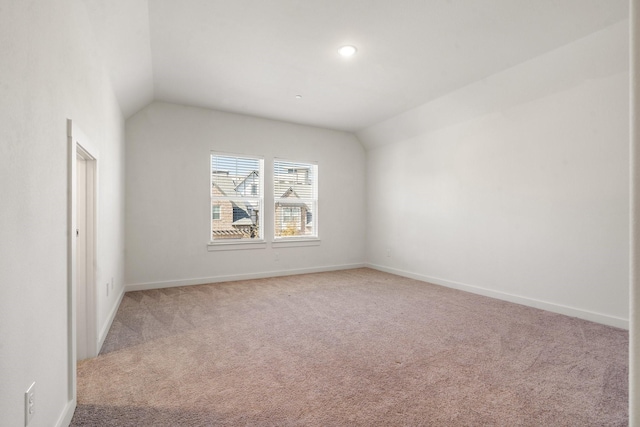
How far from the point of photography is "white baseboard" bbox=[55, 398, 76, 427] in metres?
1.66

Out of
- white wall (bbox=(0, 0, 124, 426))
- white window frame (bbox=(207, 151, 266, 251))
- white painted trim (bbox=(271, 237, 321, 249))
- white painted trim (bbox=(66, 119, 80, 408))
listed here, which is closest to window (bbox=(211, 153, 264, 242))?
white window frame (bbox=(207, 151, 266, 251))

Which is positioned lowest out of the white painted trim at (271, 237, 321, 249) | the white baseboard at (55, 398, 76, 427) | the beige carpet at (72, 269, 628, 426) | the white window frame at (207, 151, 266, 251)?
the beige carpet at (72, 269, 628, 426)

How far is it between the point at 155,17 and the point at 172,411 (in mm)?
2916

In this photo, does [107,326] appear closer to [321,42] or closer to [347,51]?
[321,42]

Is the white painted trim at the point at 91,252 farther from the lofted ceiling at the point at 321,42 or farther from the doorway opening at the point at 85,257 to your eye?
the lofted ceiling at the point at 321,42

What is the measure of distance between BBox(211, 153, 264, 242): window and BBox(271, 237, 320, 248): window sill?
31 centimetres

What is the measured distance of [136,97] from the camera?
→ 13.6 ft

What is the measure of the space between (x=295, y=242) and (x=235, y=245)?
1079 mm

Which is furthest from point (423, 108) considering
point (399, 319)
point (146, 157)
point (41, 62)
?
point (41, 62)

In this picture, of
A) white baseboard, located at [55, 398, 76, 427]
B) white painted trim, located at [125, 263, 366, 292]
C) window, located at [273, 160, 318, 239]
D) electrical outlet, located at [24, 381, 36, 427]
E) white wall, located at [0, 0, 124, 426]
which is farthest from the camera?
window, located at [273, 160, 318, 239]

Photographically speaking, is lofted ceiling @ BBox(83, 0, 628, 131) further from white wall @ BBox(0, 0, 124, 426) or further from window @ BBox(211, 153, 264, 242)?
window @ BBox(211, 153, 264, 242)

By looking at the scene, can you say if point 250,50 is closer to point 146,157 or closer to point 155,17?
point 155,17

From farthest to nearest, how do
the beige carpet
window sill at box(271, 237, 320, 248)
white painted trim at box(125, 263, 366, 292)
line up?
window sill at box(271, 237, 320, 248) < white painted trim at box(125, 263, 366, 292) < the beige carpet

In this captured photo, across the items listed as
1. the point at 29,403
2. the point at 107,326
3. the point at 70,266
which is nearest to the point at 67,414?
the point at 29,403
